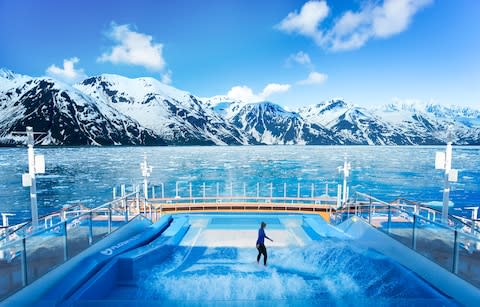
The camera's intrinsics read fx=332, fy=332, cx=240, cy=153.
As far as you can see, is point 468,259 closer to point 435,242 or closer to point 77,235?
point 435,242

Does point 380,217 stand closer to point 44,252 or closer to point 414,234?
point 414,234

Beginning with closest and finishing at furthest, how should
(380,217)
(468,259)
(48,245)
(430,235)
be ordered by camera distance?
(468,259) → (48,245) → (430,235) → (380,217)

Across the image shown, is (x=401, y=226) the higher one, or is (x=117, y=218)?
(x=401, y=226)

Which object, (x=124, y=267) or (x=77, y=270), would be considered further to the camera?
(x=124, y=267)

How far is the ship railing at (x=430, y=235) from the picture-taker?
4.11 metres

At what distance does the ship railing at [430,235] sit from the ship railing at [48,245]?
5297 mm

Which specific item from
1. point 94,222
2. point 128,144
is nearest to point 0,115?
point 128,144

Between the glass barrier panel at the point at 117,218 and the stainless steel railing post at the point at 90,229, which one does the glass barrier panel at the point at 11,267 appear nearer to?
the stainless steel railing post at the point at 90,229

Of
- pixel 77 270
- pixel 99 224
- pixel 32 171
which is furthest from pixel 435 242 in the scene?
pixel 32 171

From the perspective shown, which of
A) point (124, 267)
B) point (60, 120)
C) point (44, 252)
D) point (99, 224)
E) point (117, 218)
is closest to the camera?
point (44, 252)

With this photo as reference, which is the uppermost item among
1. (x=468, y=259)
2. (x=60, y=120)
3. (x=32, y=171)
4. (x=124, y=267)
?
(x=60, y=120)

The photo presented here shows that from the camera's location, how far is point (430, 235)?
4.87m

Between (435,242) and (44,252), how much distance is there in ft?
17.8

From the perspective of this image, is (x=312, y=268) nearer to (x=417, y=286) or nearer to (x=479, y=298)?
(x=417, y=286)
